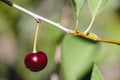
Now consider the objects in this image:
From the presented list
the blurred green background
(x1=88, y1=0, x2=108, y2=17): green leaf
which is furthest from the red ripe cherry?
the blurred green background

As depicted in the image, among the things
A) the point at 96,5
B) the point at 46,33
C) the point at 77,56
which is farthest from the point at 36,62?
the point at 46,33

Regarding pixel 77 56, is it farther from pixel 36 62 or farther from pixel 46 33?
pixel 46 33

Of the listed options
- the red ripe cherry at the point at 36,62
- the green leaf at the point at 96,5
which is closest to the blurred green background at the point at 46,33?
the red ripe cherry at the point at 36,62

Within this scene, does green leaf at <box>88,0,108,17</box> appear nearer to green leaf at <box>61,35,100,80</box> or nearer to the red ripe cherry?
green leaf at <box>61,35,100,80</box>

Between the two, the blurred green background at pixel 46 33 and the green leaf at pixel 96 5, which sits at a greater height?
the green leaf at pixel 96 5

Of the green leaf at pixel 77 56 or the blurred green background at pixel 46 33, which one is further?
the blurred green background at pixel 46 33

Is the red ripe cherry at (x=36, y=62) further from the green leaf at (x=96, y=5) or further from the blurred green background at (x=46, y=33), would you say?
the blurred green background at (x=46, y=33)

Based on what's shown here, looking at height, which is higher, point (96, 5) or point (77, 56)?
point (96, 5)

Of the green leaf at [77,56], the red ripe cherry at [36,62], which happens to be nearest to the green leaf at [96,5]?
the green leaf at [77,56]
